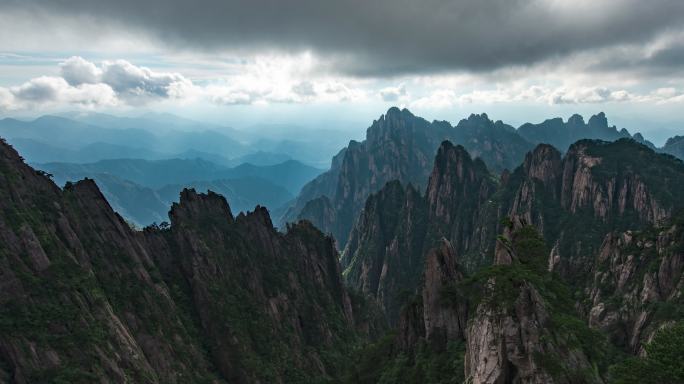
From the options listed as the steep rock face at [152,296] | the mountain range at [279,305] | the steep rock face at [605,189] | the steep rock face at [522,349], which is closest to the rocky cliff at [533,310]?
the steep rock face at [522,349]

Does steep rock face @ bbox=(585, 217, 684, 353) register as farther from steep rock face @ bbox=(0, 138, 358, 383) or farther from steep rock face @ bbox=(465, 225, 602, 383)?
steep rock face @ bbox=(0, 138, 358, 383)

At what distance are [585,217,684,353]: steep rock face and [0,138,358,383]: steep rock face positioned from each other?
177 feet

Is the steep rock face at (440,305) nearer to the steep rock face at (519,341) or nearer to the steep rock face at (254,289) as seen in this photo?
the steep rock face at (519,341)

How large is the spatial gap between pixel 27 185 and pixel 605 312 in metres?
93.5

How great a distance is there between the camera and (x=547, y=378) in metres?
33.4

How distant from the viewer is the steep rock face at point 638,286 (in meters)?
64.8

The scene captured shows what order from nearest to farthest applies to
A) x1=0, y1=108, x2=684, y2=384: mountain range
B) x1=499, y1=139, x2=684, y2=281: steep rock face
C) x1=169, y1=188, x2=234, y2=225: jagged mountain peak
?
x1=0, y1=108, x2=684, y2=384: mountain range, x1=169, y1=188, x2=234, y2=225: jagged mountain peak, x1=499, y1=139, x2=684, y2=281: steep rock face

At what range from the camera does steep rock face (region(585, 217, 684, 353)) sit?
6481 centimetres

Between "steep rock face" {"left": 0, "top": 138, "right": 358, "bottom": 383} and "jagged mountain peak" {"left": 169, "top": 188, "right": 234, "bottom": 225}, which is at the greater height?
"jagged mountain peak" {"left": 169, "top": 188, "right": 234, "bottom": 225}

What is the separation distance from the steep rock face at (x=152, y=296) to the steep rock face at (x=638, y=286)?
54054mm

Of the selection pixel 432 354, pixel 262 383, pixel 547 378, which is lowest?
pixel 262 383

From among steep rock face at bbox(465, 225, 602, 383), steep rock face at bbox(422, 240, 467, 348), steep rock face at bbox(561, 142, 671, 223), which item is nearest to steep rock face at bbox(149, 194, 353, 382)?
steep rock face at bbox(422, 240, 467, 348)

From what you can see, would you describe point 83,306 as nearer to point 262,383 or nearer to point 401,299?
point 262,383

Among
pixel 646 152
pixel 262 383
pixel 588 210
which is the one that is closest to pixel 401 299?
pixel 262 383
